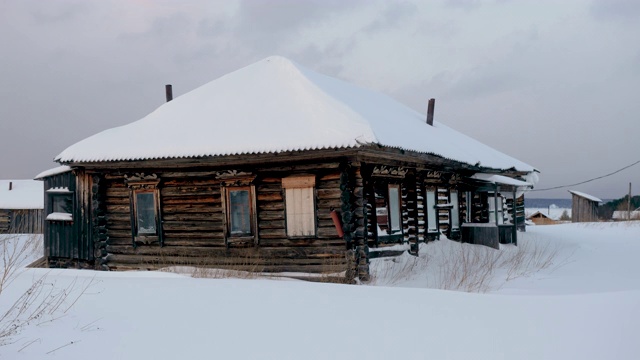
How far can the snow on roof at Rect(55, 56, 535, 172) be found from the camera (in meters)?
11.0

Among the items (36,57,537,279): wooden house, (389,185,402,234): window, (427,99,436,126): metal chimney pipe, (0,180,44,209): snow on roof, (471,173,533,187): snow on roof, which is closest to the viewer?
(36,57,537,279): wooden house

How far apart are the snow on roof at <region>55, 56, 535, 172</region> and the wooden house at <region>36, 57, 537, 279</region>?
43 millimetres

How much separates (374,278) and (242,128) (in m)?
4.25

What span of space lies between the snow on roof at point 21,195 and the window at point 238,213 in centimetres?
2507

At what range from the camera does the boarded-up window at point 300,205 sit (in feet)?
37.3

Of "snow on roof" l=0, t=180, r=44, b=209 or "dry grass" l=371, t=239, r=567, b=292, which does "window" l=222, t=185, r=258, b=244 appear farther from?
"snow on roof" l=0, t=180, r=44, b=209

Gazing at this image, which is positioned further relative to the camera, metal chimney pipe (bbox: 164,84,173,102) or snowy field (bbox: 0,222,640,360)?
metal chimney pipe (bbox: 164,84,173,102)

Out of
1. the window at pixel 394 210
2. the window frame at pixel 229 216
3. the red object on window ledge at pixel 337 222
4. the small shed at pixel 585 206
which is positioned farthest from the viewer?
the small shed at pixel 585 206

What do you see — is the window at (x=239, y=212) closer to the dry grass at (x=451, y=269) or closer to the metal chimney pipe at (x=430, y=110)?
the dry grass at (x=451, y=269)

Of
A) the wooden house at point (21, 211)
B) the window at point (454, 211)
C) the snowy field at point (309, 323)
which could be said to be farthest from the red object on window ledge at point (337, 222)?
the wooden house at point (21, 211)

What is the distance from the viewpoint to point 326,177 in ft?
37.0

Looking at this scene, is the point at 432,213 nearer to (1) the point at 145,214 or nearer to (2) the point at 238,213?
(2) the point at 238,213

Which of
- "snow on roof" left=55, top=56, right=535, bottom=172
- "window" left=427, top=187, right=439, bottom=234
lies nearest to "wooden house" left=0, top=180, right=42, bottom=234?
"snow on roof" left=55, top=56, right=535, bottom=172

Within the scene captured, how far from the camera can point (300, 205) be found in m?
11.5
